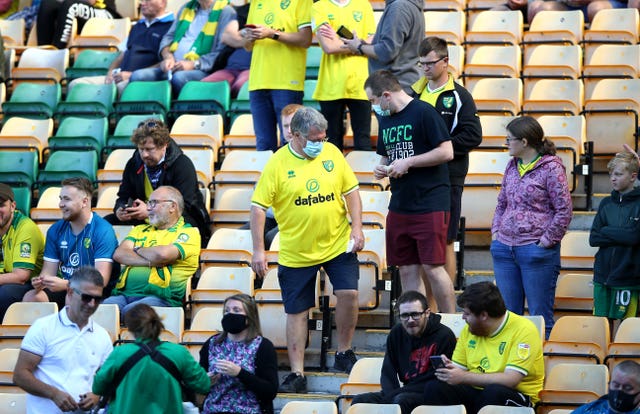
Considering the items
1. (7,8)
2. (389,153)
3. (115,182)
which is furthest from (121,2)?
(389,153)

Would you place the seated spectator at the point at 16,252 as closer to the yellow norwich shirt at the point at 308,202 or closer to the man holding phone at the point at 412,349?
the yellow norwich shirt at the point at 308,202

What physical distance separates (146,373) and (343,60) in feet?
13.8

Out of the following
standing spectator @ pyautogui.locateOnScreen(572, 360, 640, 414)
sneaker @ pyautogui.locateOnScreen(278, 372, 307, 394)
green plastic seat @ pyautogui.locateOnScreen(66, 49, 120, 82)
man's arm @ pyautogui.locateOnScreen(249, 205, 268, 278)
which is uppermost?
green plastic seat @ pyautogui.locateOnScreen(66, 49, 120, 82)

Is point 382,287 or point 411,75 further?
point 411,75

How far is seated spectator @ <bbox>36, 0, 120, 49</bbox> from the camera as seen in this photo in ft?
45.2

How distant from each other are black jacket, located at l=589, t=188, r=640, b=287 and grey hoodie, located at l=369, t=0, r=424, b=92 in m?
1.91

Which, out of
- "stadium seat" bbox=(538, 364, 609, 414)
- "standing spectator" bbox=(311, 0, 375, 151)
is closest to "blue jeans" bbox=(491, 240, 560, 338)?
"stadium seat" bbox=(538, 364, 609, 414)

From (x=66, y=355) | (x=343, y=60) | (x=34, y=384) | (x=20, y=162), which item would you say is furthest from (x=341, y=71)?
(x=34, y=384)

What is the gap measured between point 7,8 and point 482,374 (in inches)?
342

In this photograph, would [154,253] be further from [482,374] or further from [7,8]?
[7,8]

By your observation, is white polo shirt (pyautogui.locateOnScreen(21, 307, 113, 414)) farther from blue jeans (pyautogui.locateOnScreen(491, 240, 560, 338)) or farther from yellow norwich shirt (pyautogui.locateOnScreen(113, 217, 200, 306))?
blue jeans (pyautogui.locateOnScreen(491, 240, 560, 338))

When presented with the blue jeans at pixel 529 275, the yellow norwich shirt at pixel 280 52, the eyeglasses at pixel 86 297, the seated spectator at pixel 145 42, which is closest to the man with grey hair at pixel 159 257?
the eyeglasses at pixel 86 297

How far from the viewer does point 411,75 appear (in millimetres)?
10250

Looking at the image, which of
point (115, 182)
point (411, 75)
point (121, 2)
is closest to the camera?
point (411, 75)
